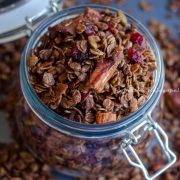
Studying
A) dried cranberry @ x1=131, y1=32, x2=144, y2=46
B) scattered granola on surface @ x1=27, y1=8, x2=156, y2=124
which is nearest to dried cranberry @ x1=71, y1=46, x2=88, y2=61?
scattered granola on surface @ x1=27, y1=8, x2=156, y2=124

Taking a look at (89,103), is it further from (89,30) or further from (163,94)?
(163,94)

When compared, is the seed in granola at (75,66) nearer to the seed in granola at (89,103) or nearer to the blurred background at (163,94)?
the seed in granola at (89,103)

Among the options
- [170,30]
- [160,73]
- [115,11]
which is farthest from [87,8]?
[170,30]

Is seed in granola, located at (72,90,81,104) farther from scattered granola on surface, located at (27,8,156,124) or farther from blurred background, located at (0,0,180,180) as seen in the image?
blurred background, located at (0,0,180,180)

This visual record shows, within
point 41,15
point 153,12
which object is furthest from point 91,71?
point 153,12

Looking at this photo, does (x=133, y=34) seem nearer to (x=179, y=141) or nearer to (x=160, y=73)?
(x=160, y=73)

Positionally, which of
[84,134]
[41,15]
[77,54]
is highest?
[41,15]
